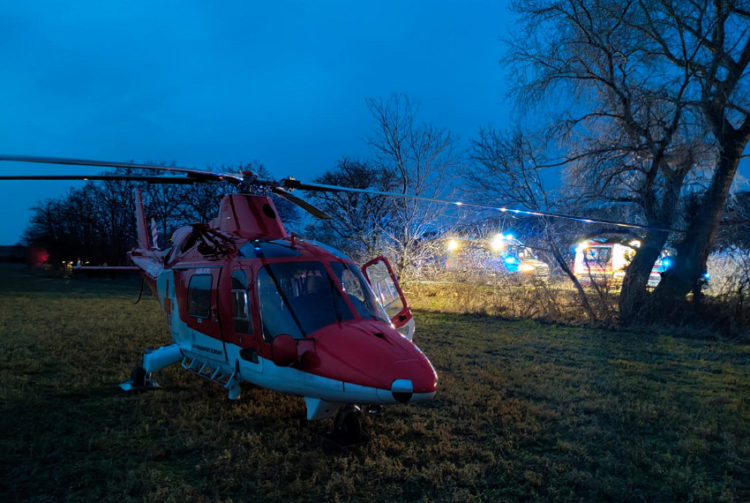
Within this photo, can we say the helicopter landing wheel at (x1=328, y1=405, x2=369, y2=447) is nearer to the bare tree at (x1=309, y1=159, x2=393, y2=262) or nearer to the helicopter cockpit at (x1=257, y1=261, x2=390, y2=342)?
the helicopter cockpit at (x1=257, y1=261, x2=390, y2=342)

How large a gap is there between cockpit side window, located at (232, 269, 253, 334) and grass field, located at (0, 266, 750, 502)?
45.1 inches

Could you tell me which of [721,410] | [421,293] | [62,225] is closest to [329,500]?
[721,410]

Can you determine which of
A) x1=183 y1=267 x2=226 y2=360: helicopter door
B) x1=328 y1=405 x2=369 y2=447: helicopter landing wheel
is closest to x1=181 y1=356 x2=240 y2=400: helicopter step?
x1=183 y1=267 x2=226 y2=360: helicopter door

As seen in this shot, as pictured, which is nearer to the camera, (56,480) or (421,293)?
(56,480)

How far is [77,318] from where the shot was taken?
12750 mm

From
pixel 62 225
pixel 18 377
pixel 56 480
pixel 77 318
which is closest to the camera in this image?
pixel 56 480

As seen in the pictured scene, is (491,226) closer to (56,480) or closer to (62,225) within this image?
(56,480)

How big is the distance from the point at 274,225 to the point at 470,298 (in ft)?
34.9

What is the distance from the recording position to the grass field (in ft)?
12.7

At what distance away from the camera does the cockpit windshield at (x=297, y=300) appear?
4.57m

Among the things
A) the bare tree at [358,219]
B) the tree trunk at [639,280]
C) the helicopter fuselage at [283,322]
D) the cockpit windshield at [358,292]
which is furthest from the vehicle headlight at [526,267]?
the cockpit windshield at [358,292]

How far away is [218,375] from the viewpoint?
18.9 feet

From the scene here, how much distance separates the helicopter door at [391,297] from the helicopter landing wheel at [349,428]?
53.0 inches

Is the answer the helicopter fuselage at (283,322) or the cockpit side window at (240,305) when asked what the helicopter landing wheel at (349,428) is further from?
the cockpit side window at (240,305)
